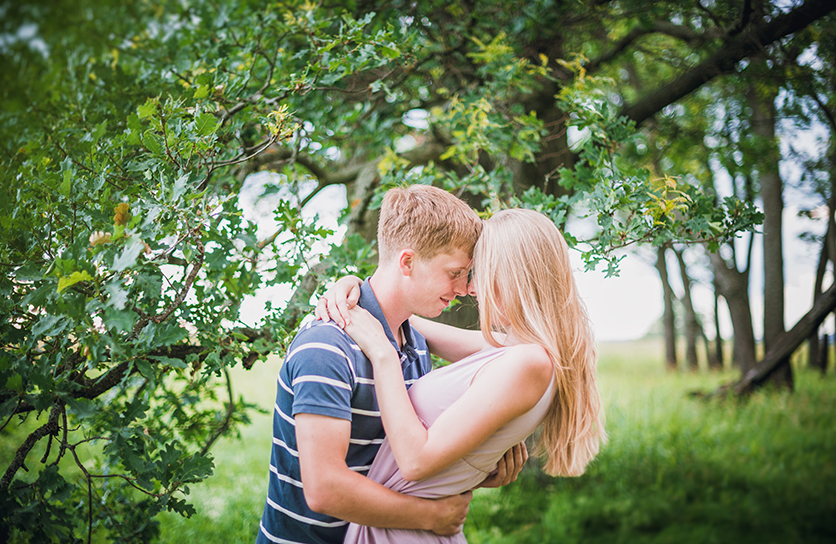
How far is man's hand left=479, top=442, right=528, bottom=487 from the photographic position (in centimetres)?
183

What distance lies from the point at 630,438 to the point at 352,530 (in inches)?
218

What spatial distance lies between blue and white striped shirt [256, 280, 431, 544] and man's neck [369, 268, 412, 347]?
0.26m

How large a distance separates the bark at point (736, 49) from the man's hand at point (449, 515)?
105 inches

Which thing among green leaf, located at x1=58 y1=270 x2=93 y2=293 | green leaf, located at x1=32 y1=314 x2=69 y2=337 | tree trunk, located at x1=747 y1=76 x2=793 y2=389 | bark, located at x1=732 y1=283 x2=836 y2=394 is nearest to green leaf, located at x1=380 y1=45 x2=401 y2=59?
green leaf, located at x1=58 y1=270 x2=93 y2=293

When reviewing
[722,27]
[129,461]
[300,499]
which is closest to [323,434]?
[300,499]

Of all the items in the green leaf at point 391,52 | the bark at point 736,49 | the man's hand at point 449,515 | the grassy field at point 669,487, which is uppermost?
the bark at point 736,49

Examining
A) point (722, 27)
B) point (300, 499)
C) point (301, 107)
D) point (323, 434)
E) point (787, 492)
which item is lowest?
point (787, 492)

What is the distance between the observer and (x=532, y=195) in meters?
2.52

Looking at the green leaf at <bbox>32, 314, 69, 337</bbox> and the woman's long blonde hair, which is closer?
the green leaf at <bbox>32, 314, 69, 337</bbox>

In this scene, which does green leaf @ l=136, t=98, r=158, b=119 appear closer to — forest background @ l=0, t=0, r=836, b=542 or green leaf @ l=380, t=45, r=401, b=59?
forest background @ l=0, t=0, r=836, b=542

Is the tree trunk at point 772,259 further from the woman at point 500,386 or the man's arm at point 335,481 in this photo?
the man's arm at point 335,481

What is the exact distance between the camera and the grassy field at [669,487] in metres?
3.96

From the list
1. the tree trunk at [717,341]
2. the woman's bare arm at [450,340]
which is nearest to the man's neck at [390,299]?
the woman's bare arm at [450,340]

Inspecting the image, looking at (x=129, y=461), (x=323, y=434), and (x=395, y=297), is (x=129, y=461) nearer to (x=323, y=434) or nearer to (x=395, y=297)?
(x=323, y=434)
